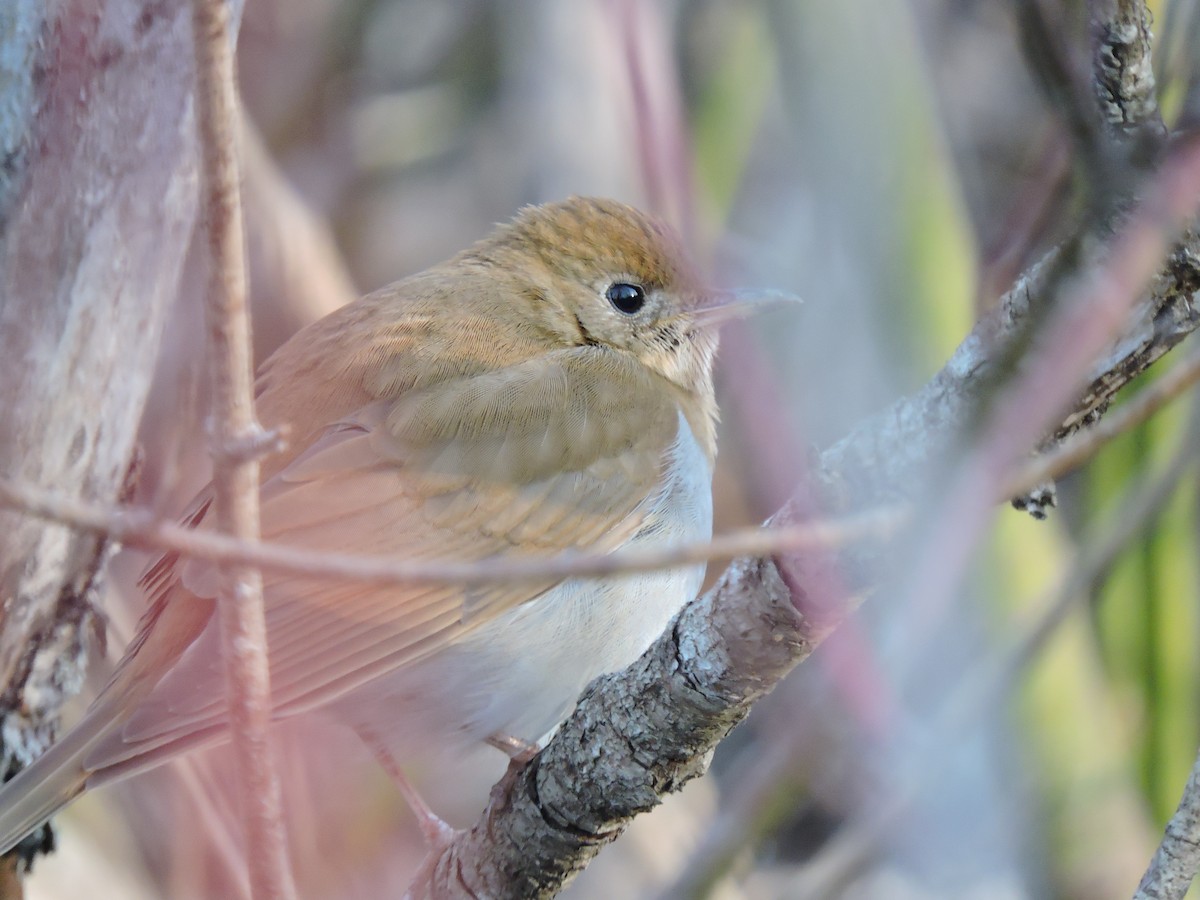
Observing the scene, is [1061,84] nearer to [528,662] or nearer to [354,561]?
[354,561]

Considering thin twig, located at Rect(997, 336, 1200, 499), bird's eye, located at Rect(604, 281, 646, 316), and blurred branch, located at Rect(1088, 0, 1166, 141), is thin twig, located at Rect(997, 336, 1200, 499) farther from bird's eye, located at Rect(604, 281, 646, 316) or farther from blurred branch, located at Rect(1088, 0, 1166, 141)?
bird's eye, located at Rect(604, 281, 646, 316)

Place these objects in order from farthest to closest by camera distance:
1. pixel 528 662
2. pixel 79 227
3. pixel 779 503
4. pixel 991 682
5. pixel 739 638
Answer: pixel 779 503 → pixel 991 682 → pixel 528 662 → pixel 79 227 → pixel 739 638

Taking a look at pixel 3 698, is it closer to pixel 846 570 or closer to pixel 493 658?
pixel 493 658

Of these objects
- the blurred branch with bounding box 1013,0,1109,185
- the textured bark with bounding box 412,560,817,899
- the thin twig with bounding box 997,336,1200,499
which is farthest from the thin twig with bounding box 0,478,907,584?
the textured bark with bounding box 412,560,817,899

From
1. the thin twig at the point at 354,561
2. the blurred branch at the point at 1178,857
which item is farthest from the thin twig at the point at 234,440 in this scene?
the blurred branch at the point at 1178,857

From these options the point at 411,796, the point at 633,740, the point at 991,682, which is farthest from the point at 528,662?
the point at 991,682

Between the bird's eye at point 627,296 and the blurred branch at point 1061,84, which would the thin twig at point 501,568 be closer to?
the blurred branch at point 1061,84
